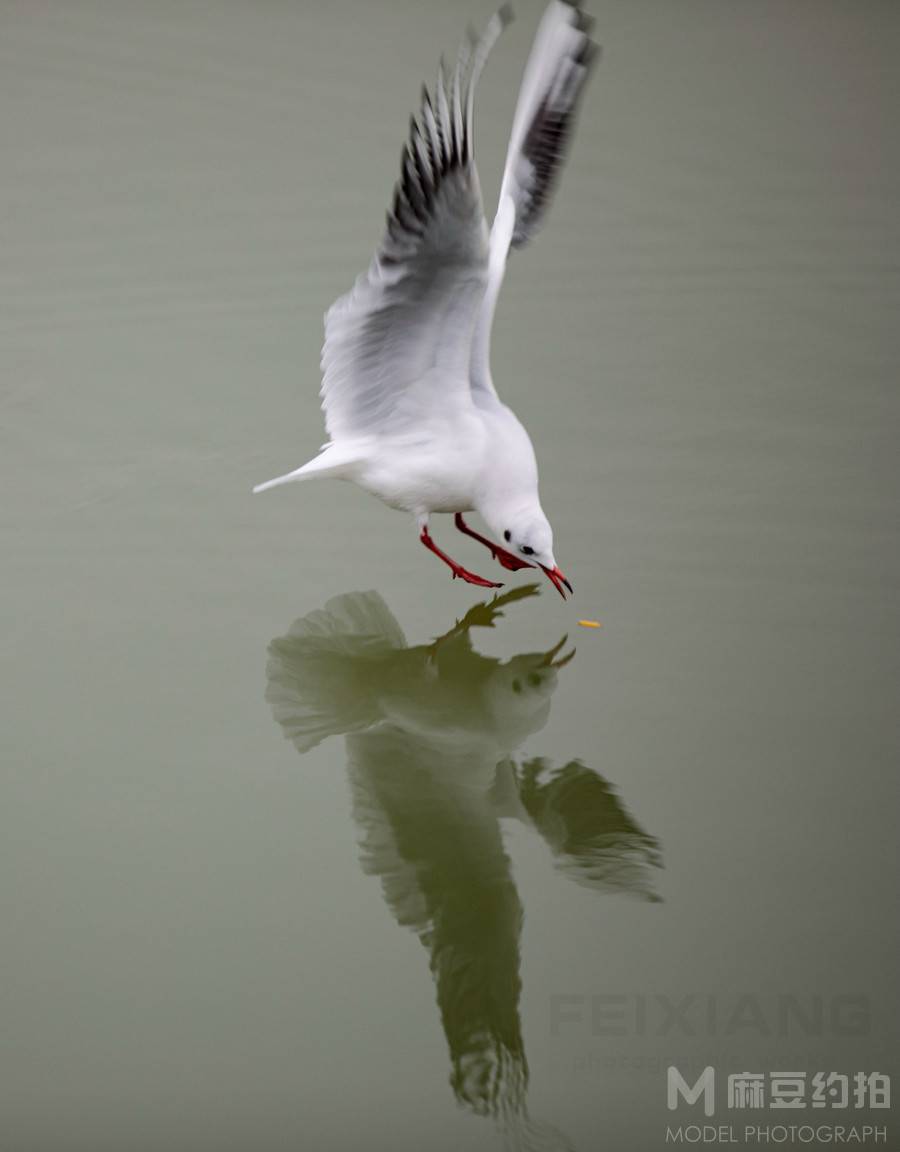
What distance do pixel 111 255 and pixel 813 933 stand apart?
1.97m

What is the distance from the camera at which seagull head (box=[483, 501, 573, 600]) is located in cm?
195

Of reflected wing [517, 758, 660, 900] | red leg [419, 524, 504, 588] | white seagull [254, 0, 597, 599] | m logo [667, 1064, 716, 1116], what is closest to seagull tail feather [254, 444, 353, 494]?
white seagull [254, 0, 597, 599]

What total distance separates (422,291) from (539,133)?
1.35ft

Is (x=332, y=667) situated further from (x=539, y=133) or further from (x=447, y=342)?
(x=539, y=133)

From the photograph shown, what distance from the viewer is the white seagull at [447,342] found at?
1.77 m

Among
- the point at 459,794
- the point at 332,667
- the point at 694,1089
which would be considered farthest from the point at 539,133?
the point at 694,1089

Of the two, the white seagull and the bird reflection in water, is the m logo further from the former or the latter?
the white seagull

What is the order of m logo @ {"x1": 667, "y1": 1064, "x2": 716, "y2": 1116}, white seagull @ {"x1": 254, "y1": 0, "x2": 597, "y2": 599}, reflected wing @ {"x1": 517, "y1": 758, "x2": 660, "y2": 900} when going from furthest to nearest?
white seagull @ {"x1": 254, "y1": 0, "x2": 597, "y2": 599} → reflected wing @ {"x1": 517, "y1": 758, "x2": 660, "y2": 900} → m logo @ {"x1": 667, "y1": 1064, "x2": 716, "y2": 1116}

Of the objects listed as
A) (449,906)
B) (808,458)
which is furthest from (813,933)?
(808,458)

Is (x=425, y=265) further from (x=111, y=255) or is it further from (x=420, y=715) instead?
(x=111, y=255)

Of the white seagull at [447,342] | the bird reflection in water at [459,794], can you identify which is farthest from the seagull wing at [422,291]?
the bird reflection in water at [459,794]

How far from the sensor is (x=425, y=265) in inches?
72.0

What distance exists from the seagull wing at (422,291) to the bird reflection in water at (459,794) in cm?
26

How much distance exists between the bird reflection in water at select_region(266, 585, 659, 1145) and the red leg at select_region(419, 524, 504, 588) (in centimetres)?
3
